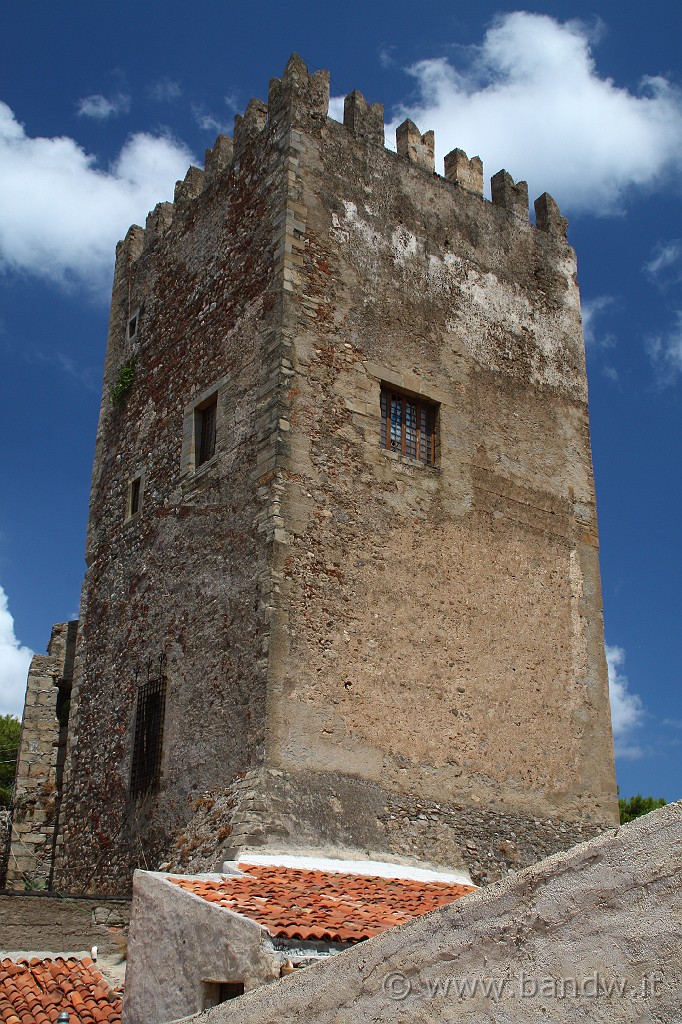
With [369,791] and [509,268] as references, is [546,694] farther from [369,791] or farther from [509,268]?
[509,268]

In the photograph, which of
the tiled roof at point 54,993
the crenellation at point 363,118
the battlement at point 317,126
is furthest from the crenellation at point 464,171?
the tiled roof at point 54,993

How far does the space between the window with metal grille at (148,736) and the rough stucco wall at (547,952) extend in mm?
7201

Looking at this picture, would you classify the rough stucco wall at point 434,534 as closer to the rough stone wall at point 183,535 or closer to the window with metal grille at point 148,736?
the rough stone wall at point 183,535

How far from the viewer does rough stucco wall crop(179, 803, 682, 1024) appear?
13.8 ft

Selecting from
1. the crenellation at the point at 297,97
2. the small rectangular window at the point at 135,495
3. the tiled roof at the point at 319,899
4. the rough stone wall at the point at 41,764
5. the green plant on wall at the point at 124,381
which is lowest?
the tiled roof at the point at 319,899

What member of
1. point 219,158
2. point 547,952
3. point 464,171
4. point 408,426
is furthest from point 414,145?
point 547,952

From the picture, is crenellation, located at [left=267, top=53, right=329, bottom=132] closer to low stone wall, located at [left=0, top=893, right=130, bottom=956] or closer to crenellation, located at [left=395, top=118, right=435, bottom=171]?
crenellation, located at [left=395, top=118, right=435, bottom=171]

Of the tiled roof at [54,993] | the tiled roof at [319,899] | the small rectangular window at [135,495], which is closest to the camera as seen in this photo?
the tiled roof at [319,899]

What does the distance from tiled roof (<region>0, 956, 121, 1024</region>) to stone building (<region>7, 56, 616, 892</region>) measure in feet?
5.01

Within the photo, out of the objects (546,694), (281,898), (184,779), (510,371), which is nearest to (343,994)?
(281,898)

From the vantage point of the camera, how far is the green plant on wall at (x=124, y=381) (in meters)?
→ 15.8

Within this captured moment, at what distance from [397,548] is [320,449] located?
1496 mm

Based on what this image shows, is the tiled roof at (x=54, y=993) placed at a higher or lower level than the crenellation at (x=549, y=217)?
lower

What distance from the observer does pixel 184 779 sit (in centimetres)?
1163
